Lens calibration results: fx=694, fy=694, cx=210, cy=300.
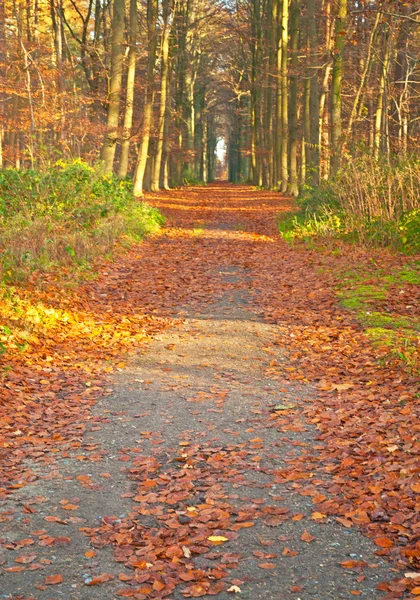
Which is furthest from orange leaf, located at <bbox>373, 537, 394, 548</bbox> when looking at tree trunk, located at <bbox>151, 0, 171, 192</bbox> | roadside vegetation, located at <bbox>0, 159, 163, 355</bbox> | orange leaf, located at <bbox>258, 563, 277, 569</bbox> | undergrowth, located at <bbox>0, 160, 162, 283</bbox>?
tree trunk, located at <bbox>151, 0, 171, 192</bbox>

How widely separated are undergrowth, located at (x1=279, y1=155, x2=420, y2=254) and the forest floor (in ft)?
11.3

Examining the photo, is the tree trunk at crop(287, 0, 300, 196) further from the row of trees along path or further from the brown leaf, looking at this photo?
the brown leaf

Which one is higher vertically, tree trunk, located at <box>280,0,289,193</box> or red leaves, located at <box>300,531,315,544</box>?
tree trunk, located at <box>280,0,289,193</box>

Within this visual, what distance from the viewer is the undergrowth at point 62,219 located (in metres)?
10.8

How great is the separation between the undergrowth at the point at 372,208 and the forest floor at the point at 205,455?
3434 millimetres

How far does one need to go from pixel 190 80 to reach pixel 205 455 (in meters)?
40.0

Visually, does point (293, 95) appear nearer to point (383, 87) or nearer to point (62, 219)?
point (383, 87)

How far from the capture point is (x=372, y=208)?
46.3 feet

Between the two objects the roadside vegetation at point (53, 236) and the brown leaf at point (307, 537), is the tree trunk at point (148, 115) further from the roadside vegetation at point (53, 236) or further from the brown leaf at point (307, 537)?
the brown leaf at point (307, 537)

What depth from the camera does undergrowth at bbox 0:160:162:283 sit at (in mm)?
10844

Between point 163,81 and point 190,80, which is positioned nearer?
point 163,81

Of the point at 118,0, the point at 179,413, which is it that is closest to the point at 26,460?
the point at 179,413

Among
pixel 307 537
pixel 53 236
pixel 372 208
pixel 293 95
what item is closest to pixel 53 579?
pixel 307 537

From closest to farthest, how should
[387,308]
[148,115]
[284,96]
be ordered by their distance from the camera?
[387,308]
[148,115]
[284,96]
